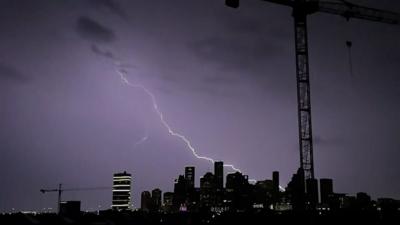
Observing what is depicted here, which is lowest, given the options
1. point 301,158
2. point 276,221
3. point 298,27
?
point 276,221

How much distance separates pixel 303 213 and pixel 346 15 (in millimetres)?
60996

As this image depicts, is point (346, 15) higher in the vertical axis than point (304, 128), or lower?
higher

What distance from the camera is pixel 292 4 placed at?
12662 cm

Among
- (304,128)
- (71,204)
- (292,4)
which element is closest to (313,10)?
(292,4)

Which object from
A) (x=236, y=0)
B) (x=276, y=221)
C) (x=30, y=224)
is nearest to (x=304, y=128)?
(x=276, y=221)

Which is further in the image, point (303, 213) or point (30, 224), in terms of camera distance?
point (303, 213)

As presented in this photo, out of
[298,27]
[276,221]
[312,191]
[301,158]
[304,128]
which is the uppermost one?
[298,27]

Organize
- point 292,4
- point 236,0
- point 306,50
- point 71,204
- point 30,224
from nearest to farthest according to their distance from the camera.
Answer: point 30,224 < point 236,0 < point 71,204 < point 292,4 < point 306,50

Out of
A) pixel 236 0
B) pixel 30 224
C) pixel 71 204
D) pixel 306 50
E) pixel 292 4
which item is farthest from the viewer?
pixel 306 50

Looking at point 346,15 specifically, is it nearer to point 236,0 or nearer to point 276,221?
point 236,0

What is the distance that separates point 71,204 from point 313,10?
8180 centimetres

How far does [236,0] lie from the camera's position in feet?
308

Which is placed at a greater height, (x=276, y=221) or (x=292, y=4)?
(x=292, y=4)

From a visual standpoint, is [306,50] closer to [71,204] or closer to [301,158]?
[301,158]
